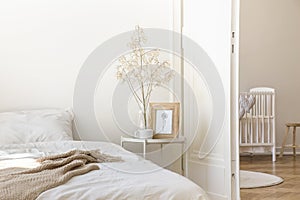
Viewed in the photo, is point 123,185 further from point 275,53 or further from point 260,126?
point 275,53

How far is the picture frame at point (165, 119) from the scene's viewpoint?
4078 mm

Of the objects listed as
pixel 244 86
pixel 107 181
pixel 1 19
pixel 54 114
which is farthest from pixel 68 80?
pixel 244 86

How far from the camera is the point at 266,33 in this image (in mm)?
7105

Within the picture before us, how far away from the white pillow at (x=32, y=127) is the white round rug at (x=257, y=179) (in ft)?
6.49

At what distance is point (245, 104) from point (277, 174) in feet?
4.14

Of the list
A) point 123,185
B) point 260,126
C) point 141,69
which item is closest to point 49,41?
point 141,69

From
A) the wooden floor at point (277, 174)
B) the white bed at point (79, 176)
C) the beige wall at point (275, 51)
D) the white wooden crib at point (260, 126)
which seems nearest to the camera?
the white bed at point (79, 176)

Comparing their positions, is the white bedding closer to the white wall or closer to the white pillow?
the white pillow

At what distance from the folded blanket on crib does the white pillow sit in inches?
120

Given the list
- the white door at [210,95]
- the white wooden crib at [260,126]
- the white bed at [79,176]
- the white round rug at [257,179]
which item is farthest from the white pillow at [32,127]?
the white wooden crib at [260,126]

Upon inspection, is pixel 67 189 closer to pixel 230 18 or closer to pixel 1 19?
pixel 230 18

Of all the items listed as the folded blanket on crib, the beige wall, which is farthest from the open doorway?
the folded blanket on crib

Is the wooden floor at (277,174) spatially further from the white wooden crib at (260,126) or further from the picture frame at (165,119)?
the picture frame at (165,119)

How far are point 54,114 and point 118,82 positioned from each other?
0.77 meters
